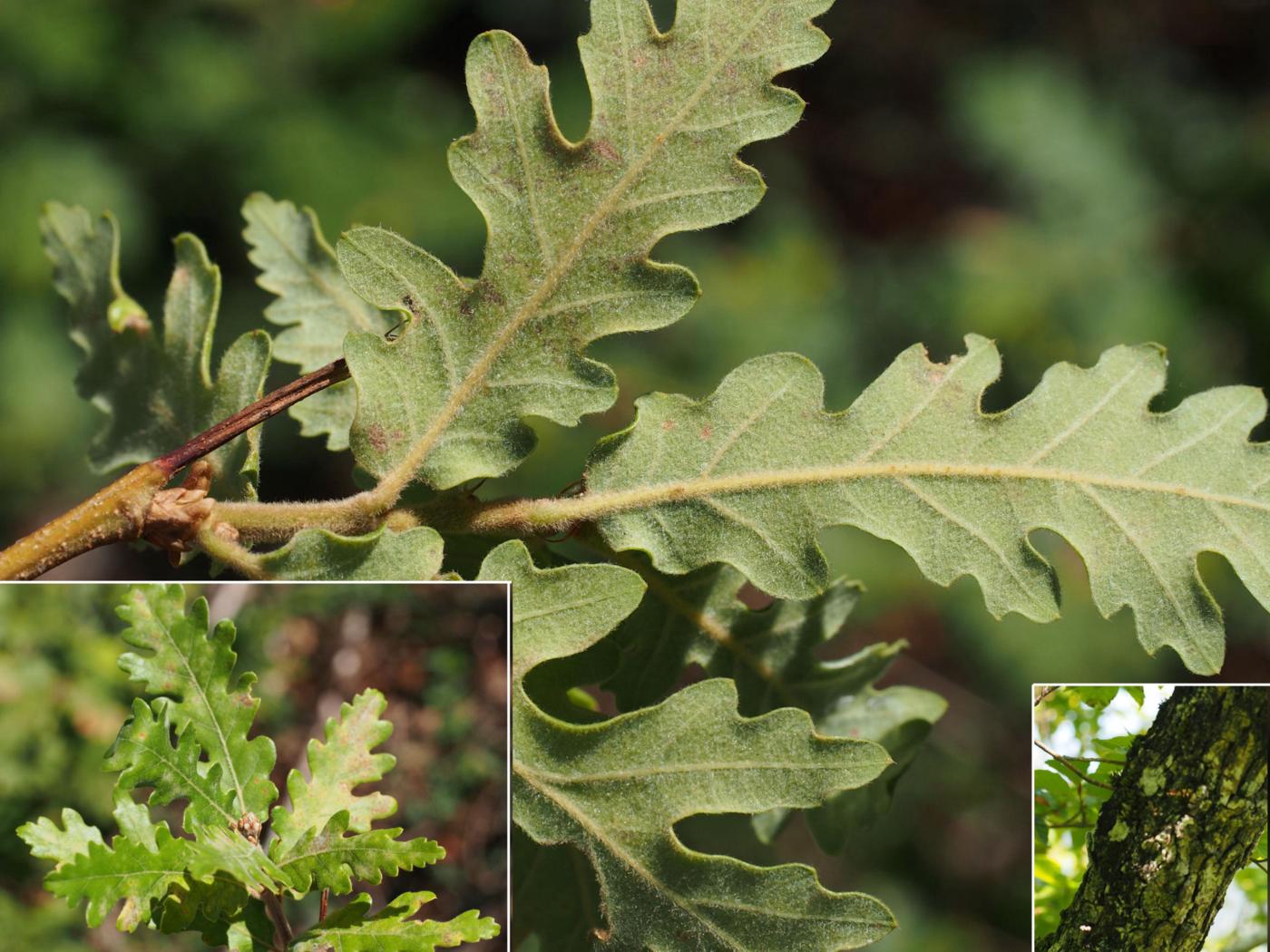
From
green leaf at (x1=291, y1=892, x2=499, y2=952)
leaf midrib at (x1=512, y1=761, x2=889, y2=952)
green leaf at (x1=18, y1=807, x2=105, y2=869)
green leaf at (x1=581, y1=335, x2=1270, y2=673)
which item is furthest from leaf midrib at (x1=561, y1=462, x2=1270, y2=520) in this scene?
green leaf at (x1=18, y1=807, x2=105, y2=869)

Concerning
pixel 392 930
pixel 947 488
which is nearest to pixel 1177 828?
pixel 947 488

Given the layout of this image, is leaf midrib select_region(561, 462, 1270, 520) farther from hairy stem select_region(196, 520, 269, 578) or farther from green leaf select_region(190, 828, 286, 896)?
green leaf select_region(190, 828, 286, 896)

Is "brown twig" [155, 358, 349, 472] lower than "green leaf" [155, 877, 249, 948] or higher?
higher

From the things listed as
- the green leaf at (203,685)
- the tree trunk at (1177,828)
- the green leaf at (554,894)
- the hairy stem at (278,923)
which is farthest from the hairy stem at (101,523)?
the tree trunk at (1177,828)

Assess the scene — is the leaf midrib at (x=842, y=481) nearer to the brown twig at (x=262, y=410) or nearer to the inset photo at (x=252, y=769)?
the inset photo at (x=252, y=769)

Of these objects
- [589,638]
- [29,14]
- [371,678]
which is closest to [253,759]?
[589,638]

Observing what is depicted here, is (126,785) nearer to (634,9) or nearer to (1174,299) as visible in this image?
(634,9)
